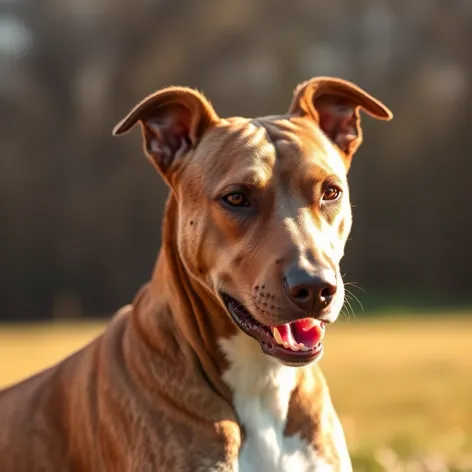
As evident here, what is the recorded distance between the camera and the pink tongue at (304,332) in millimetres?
4344

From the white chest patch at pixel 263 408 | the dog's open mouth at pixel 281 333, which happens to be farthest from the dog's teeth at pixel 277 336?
the white chest patch at pixel 263 408

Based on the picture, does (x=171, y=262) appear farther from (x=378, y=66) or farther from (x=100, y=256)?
(x=378, y=66)

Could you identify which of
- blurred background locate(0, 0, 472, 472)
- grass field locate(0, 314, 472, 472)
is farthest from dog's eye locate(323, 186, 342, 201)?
blurred background locate(0, 0, 472, 472)

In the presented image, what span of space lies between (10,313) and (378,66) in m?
11.7

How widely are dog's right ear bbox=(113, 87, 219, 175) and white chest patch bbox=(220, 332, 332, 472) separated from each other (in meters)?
0.92

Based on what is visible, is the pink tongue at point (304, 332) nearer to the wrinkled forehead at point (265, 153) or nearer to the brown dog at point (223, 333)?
the brown dog at point (223, 333)

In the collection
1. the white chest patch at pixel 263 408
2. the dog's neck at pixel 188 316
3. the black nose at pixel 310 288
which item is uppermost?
the black nose at pixel 310 288

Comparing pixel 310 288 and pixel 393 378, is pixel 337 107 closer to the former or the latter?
pixel 310 288

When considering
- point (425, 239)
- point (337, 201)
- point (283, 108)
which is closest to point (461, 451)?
point (337, 201)

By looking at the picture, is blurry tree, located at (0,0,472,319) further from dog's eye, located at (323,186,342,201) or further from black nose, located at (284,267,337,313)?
black nose, located at (284,267,337,313)

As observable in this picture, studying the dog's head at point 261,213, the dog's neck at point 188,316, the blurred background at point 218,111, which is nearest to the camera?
the dog's head at point 261,213

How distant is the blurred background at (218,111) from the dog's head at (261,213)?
21823 mm

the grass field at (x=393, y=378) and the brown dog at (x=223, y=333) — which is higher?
the brown dog at (x=223, y=333)

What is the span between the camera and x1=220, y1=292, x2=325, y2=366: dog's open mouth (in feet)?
14.1
